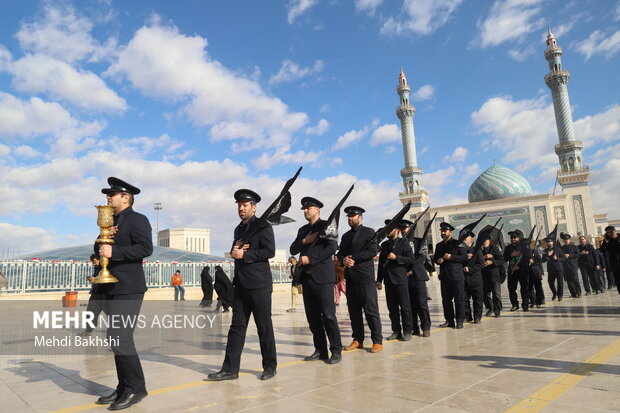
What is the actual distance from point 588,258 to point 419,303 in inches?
357

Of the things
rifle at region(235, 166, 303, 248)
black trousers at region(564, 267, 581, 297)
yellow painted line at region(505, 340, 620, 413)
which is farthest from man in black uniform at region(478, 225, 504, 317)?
rifle at region(235, 166, 303, 248)

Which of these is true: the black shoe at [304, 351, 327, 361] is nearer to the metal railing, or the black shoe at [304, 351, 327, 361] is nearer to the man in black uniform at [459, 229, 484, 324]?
the man in black uniform at [459, 229, 484, 324]

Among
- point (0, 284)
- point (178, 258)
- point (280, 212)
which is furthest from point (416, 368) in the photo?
point (178, 258)

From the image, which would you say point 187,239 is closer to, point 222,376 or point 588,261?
point 588,261

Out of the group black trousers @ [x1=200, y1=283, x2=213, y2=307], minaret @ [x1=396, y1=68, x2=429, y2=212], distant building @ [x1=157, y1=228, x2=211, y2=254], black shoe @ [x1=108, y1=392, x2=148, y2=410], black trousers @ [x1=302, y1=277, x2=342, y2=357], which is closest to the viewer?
black shoe @ [x1=108, y1=392, x2=148, y2=410]

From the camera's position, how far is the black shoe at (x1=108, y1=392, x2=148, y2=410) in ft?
9.86

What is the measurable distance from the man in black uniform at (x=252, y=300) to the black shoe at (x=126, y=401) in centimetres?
75

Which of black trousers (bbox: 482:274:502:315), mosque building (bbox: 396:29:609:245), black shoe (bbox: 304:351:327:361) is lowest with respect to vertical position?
black shoe (bbox: 304:351:327:361)

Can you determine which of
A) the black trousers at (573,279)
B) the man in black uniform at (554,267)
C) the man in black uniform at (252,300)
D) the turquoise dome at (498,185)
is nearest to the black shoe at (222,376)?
the man in black uniform at (252,300)

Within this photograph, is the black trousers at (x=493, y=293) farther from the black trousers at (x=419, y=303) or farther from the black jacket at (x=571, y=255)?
the black jacket at (x=571, y=255)

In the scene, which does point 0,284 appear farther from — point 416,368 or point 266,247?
point 416,368

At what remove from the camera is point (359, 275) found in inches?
210

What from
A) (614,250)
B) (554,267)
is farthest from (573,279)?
(614,250)

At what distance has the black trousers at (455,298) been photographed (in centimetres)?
676
